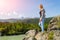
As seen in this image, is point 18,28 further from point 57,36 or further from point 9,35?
point 57,36

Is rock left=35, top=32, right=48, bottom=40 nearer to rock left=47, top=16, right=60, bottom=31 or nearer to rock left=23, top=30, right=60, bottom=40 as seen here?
rock left=23, top=30, right=60, bottom=40

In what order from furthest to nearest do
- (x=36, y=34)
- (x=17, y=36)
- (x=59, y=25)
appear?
(x=17, y=36) < (x=59, y=25) < (x=36, y=34)

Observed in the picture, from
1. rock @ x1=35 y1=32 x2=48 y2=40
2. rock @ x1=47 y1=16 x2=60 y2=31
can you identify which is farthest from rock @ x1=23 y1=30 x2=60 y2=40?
rock @ x1=47 y1=16 x2=60 y2=31

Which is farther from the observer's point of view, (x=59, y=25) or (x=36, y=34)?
(x=59, y=25)

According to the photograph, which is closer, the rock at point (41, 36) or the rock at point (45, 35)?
the rock at point (45, 35)

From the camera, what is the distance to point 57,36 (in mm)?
5105

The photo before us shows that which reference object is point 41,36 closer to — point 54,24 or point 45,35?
point 45,35

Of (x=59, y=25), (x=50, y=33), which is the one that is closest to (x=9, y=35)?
(x=59, y=25)

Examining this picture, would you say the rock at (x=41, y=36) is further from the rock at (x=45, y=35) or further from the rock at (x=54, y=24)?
the rock at (x=54, y=24)

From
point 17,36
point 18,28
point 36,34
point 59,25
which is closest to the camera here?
point 36,34

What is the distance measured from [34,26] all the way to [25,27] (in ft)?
1.03

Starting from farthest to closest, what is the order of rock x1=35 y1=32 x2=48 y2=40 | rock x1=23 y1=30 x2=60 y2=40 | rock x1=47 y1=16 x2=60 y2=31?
rock x1=47 y1=16 x2=60 y2=31
rock x1=35 y1=32 x2=48 y2=40
rock x1=23 y1=30 x2=60 y2=40

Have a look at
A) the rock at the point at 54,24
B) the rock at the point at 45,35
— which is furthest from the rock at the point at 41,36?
the rock at the point at 54,24

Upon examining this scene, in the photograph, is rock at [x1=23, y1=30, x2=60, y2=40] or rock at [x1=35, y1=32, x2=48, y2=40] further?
rock at [x1=35, y1=32, x2=48, y2=40]
